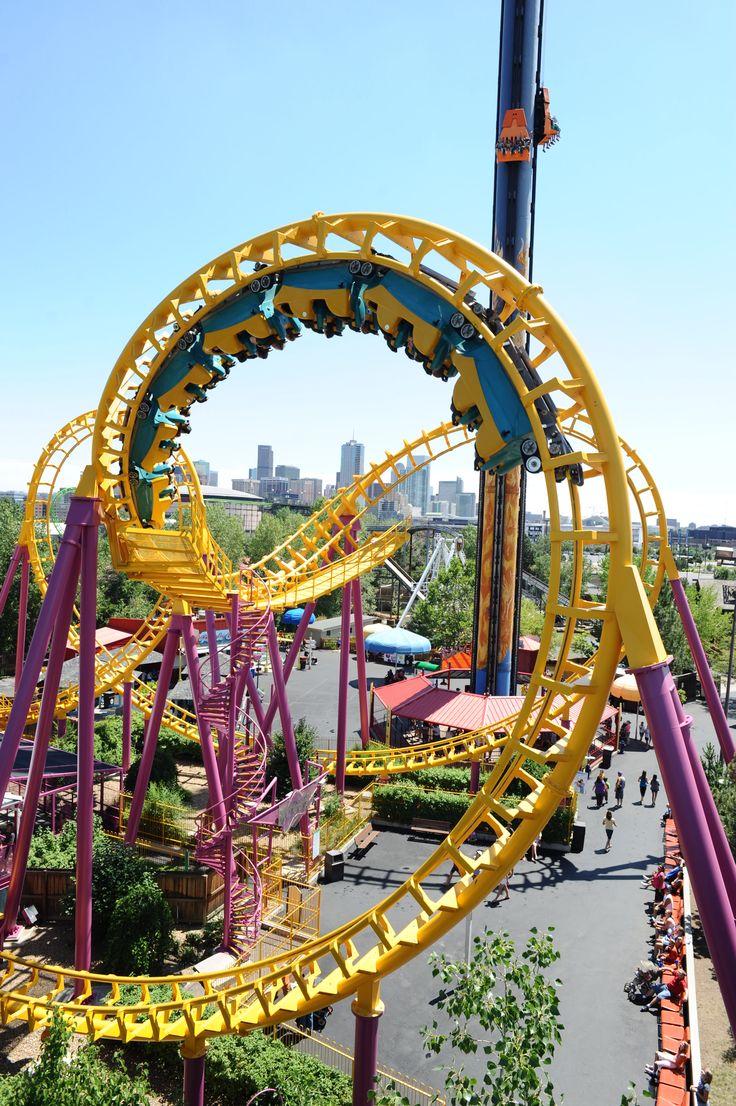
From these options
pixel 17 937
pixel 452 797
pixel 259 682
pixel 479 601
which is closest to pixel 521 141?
pixel 479 601

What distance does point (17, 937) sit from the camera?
13117mm

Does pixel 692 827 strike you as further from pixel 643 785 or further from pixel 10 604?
pixel 10 604

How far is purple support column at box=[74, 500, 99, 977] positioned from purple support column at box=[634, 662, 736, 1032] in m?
7.68

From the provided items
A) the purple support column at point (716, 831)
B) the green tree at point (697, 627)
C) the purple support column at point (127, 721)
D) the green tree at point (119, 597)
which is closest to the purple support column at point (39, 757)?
the purple support column at point (716, 831)

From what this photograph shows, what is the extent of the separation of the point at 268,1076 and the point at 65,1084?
9.27 ft

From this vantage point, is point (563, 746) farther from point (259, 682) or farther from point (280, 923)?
point (259, 682)

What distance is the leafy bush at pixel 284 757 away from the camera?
754 inches

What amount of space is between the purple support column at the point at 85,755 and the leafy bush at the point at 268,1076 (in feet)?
8.30

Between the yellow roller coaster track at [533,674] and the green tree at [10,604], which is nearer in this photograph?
the yellow roller coaster track at [533,674]

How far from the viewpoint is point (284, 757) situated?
1941 cm

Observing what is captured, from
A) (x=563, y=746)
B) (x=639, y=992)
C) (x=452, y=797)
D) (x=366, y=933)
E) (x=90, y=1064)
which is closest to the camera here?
(x=563, y=746)

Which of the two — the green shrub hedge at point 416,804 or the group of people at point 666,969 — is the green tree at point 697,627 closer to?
the green shrub hedge at point 416,804

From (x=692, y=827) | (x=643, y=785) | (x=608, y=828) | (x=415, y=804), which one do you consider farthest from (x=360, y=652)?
(x=692, y=827)

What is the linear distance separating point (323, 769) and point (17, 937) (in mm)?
8078
